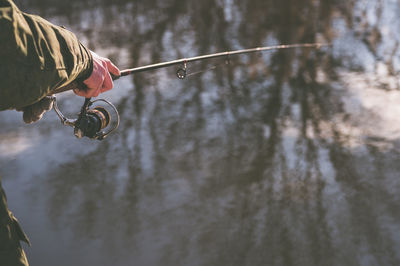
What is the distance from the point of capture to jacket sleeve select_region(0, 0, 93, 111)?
1.12m

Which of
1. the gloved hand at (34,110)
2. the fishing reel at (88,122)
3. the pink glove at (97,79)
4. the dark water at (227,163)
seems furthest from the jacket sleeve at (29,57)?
the dark water at (227,163)

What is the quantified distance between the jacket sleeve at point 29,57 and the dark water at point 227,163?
2.02 m

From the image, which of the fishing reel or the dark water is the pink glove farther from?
the dark water

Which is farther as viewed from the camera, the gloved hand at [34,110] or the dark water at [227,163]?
the dark water at [227,163]

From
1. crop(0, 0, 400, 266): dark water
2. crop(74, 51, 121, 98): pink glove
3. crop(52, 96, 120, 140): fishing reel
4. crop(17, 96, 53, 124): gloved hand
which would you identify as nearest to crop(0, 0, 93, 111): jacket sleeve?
crop(74, 51, 121, 98): pink glove

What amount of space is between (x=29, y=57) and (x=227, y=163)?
2.92 meters

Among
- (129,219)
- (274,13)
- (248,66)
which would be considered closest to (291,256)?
(129,219)

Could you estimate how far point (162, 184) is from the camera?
3.78m

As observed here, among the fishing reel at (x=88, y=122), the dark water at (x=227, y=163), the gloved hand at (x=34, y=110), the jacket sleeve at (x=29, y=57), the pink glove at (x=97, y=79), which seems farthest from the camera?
the dark water at (x=227, y=163)

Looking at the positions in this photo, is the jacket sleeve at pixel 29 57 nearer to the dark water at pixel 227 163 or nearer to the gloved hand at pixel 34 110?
the gloved hand at pixel 34 110

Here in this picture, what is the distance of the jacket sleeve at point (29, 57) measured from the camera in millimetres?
1119

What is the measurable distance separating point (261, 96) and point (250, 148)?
994mm

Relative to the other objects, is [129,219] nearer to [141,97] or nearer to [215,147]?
[215,147]

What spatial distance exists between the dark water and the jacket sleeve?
2.02 meters
